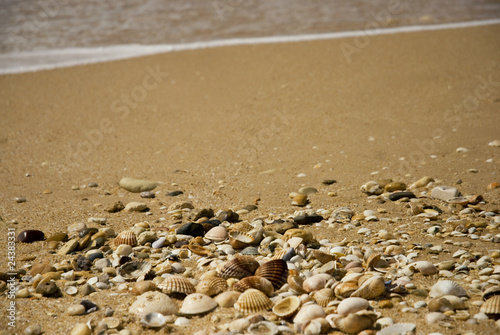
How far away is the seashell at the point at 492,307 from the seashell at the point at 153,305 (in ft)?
4.33

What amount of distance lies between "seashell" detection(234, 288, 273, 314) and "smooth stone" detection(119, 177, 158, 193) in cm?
171

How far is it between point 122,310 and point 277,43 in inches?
221

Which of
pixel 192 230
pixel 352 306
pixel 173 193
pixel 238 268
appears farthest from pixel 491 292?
pixel 173 193

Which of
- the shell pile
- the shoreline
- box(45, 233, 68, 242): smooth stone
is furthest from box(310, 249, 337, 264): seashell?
the shoreline

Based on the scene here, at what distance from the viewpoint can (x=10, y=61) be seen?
734cm

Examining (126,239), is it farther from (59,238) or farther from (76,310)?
(76,310)

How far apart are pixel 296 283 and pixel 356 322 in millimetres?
393

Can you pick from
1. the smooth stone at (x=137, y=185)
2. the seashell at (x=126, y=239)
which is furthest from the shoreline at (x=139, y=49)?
the seashell at (x=126, y=239)

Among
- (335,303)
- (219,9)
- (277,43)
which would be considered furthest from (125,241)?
(219,9)

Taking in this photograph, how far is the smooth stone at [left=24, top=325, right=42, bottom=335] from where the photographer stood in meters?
2.11

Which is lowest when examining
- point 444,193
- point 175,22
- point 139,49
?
point 444,193

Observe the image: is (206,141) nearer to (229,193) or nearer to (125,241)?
(229,193)

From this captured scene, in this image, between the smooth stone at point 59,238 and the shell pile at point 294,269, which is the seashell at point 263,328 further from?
the smooth stone at point 59,238

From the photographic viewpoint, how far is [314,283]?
2324 mm
